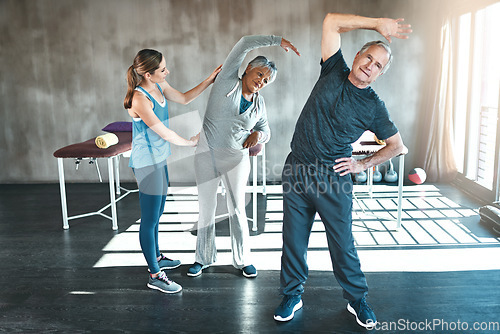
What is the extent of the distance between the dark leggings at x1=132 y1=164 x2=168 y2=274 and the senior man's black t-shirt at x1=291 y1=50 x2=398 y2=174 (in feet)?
2.68

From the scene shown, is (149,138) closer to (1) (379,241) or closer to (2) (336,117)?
(2) (336,117)

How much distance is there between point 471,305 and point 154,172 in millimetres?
1836

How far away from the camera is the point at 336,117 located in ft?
6.70

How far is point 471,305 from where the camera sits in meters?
2.38

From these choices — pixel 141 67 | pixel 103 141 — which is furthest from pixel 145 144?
pixel 103 141

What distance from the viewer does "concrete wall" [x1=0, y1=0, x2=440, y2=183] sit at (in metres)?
5.04

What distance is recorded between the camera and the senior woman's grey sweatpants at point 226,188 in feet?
8.53

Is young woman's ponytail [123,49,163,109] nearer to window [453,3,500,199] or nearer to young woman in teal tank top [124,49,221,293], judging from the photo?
young woman in teal tank top [124,49,221,293]

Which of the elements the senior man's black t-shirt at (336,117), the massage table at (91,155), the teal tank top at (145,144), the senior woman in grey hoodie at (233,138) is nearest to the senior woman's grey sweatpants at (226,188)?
the senior woman in grey hoodie at (233,138)

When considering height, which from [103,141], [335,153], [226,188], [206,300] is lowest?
[206,300]

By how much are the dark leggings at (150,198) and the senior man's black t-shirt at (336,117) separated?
82 centimetres

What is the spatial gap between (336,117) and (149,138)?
3.33 feet

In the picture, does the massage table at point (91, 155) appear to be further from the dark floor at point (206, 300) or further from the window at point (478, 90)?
the window at point (478, 90)

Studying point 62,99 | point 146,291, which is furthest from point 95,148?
point 62,99
